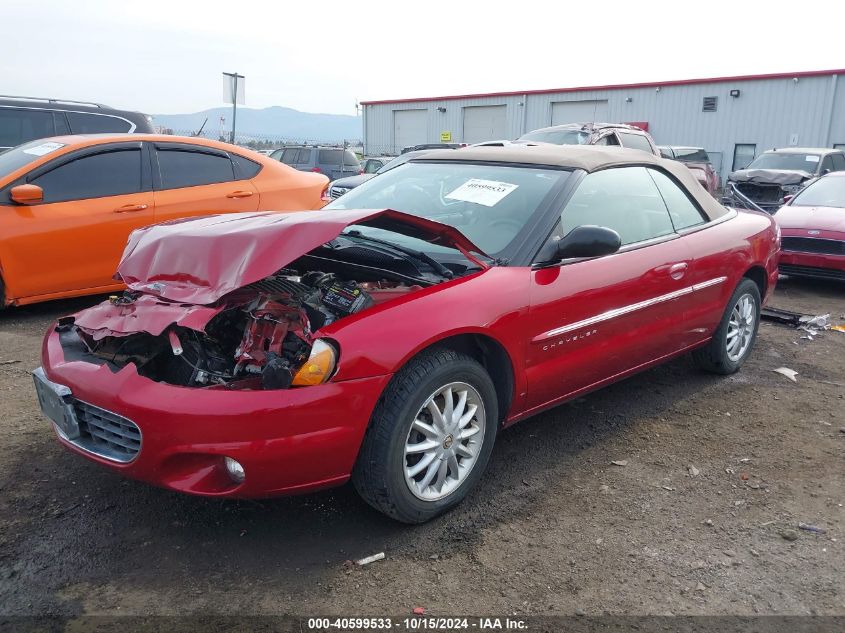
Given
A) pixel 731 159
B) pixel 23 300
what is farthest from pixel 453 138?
pixel 23 300

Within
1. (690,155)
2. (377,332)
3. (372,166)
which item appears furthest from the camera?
(690,155)

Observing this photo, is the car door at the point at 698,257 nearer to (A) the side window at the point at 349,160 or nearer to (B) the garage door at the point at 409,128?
(A) the side window at the point at 349,160

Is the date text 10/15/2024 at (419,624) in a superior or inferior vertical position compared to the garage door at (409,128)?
inferior

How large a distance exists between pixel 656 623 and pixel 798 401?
267cm

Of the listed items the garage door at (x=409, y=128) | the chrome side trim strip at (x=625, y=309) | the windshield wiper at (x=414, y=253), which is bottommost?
the chrome side trim strip at (x=625, y=309)

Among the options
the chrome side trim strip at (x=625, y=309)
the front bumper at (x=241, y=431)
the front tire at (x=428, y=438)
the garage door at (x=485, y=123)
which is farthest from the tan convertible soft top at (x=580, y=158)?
the garage door at (x=485, y=123)

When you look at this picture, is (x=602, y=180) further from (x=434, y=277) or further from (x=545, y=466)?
(x=545, y=466)

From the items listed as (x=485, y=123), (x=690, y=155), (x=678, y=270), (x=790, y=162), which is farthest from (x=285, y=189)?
(x=485, y=123)

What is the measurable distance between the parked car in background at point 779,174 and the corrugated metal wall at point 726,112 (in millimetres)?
10151

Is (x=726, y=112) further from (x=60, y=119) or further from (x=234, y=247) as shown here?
(x=234, y=247)

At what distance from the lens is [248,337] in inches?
111

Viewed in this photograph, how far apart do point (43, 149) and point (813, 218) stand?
25.8 feet

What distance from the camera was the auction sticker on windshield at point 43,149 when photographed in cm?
576

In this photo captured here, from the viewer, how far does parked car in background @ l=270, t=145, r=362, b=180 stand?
1861 centimetres
